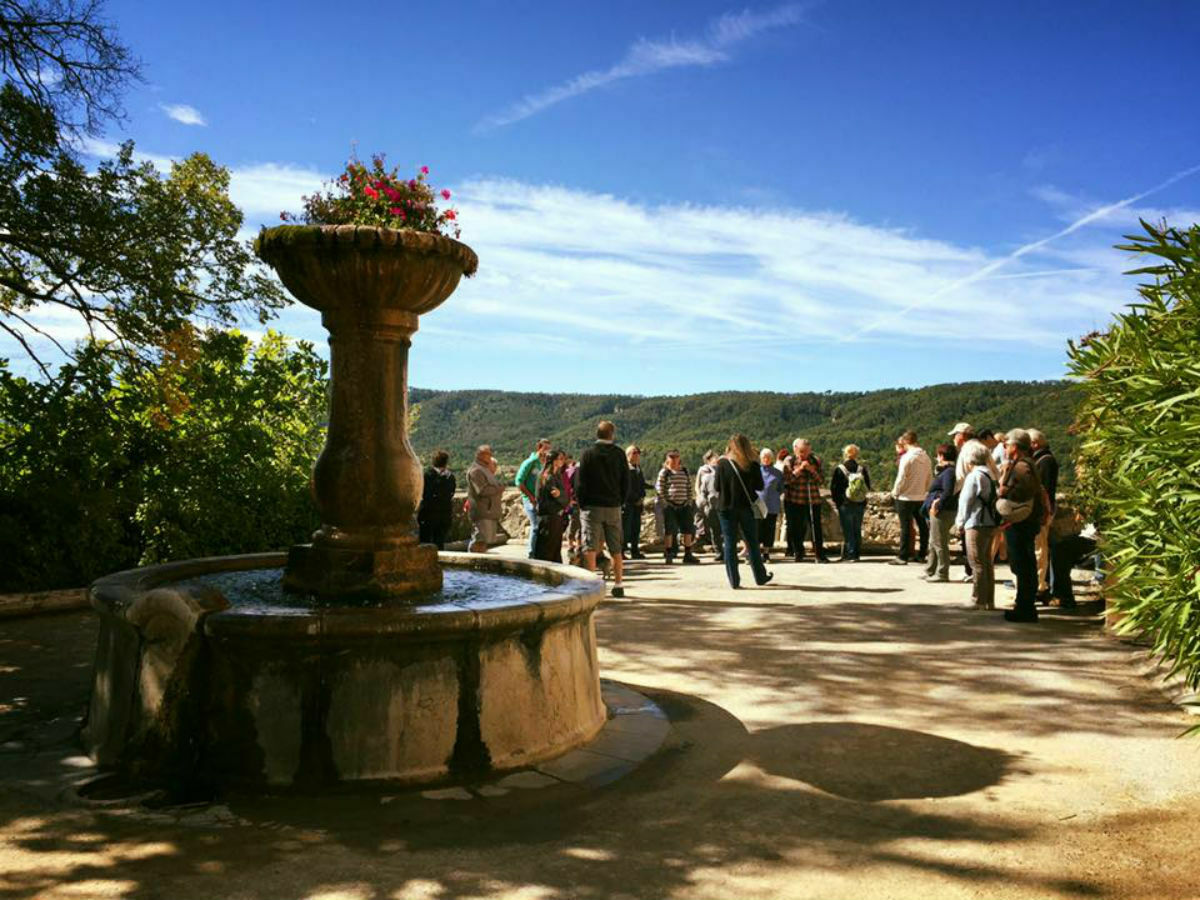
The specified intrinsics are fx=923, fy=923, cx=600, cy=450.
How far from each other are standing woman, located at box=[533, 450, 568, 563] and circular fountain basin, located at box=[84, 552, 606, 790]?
6125 millimetres

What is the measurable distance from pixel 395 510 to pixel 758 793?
2.33 metres

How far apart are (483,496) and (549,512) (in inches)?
54.7

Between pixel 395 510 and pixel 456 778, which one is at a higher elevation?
pixel 395 510

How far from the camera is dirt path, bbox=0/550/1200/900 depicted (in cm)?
306

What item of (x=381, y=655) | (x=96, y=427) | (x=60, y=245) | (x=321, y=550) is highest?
(x=60, y=245)

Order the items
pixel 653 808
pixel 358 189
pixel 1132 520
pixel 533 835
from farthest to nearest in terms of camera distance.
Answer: pixel 1132 520
pixel 358 189
pixel 653 808
pixel 533 835

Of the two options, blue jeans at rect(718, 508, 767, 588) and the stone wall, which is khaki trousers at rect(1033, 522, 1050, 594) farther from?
the stone wall

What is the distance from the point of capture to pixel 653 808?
12.4ft

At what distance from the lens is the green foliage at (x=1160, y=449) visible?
4.62 metres

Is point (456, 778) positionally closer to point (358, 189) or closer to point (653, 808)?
point (653, 808)

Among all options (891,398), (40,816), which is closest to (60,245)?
(40,816)

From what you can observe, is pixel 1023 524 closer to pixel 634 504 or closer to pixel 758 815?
pixel 758 815

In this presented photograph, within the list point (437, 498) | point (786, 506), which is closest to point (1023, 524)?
point (786, 506)

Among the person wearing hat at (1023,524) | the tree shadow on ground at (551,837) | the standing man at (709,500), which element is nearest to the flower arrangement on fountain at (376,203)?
the tree shadow on ground at (551,837)
